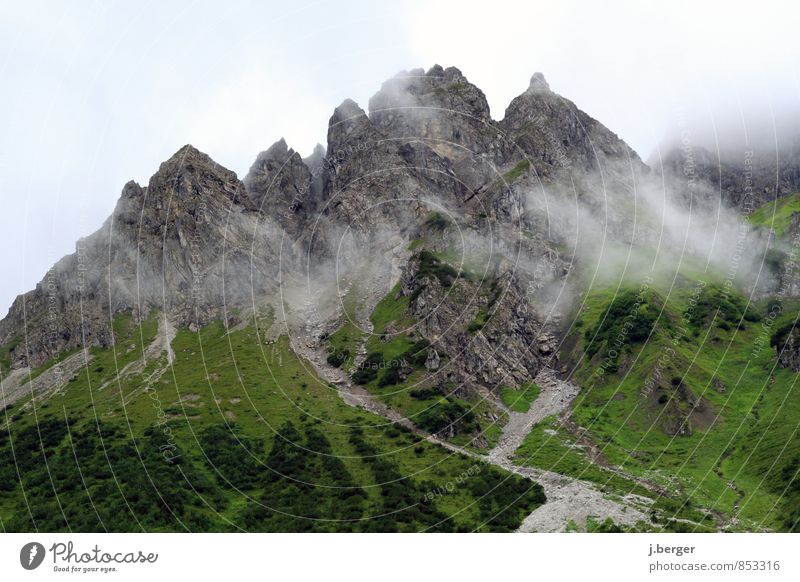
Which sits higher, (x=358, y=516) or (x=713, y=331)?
(x=713, y=331)

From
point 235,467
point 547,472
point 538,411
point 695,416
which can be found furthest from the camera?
point 538,411

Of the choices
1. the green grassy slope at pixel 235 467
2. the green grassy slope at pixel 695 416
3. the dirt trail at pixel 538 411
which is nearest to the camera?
the green grassy slope at pixel 235 467

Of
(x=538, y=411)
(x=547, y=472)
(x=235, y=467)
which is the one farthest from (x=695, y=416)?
(x=235, y=467)

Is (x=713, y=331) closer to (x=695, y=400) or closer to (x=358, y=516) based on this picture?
(x=695, y=400)

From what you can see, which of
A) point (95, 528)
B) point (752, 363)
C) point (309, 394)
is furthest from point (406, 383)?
point (95, 528)

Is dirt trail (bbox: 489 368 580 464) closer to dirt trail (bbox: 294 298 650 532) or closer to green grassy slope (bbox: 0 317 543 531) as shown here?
dirt trail (bbox: 294 298 650 532)

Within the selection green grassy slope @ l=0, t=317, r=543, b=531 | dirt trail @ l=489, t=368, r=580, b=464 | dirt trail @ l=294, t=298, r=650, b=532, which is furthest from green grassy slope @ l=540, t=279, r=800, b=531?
green grassy slope @ l=0, t=317, r=543, b=531

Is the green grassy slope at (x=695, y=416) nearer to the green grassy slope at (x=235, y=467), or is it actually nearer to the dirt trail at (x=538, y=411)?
the dirt trail at (x=538, y=411)

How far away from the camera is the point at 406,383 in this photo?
7377 inches

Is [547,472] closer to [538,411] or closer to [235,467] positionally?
[538,411]

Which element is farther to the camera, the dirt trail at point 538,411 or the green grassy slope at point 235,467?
the dirt trail at point 538,411

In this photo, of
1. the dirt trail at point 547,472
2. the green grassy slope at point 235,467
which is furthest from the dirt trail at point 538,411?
the green grassy slope at point 235,467

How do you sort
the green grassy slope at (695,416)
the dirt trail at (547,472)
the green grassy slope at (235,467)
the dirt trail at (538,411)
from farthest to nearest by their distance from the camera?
1. the dirt trail at (538,411)
2. the green grassy slope at (695,416)
3. the dirt trail at (547,472)
4. the green grassy slope at (235,467)

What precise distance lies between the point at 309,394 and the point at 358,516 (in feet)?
252
